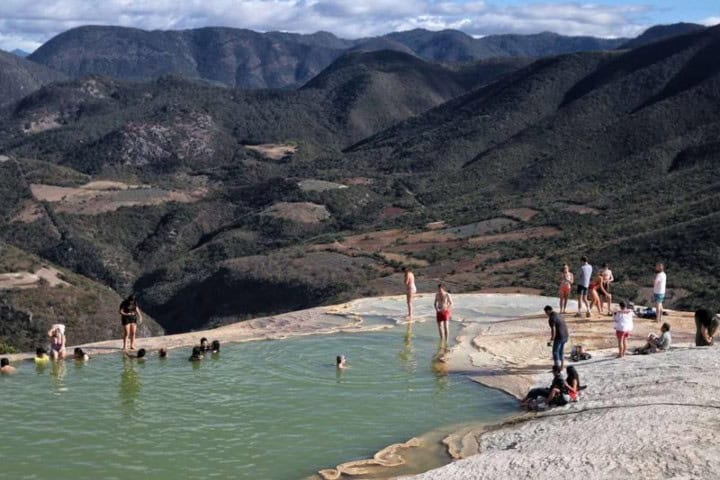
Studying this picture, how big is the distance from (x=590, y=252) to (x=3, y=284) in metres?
31.8

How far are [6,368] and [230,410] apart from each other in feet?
20.6

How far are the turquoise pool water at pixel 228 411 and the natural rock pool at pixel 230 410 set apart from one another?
0.02m

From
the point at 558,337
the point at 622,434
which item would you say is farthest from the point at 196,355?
the point at 622,434

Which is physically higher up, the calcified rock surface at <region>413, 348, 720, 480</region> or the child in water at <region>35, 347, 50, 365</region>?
the child in water at <region>35, 347, 50, 365</region>

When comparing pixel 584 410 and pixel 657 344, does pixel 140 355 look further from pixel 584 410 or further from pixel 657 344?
pixel 657 344

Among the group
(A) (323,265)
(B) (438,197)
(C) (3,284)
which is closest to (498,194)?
(B) (438,197)

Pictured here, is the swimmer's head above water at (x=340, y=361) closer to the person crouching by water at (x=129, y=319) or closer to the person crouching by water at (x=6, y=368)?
the person crouching by water at (x=129, y=319)

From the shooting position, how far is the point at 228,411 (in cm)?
1714

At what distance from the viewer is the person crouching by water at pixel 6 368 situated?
2022 centimetres

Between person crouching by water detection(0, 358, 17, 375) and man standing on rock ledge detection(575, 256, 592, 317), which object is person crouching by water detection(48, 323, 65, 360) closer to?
person crouching by water detection(0, 358, 17, 375)

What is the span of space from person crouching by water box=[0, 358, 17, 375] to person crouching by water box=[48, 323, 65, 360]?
4.32 ft

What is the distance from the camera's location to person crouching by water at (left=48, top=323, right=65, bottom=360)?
21.6 m

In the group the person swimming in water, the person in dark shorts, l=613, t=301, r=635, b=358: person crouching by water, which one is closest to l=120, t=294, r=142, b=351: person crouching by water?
the person swimming in water

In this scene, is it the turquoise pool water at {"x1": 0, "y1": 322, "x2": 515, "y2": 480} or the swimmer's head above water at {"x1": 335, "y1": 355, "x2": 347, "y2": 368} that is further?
the swimmer's head above water at {"x1": 335, "y1": 355, "x2": 347, "y2": 368}
